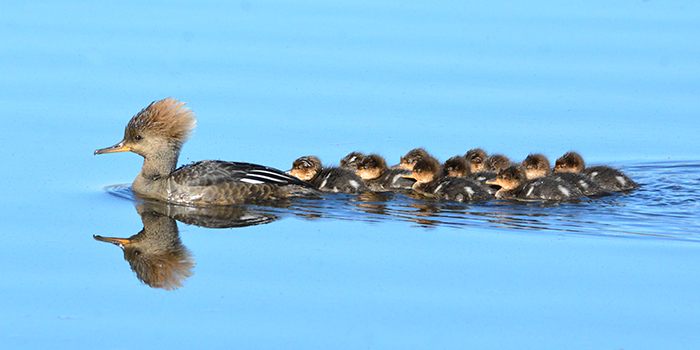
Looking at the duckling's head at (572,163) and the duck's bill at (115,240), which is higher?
the duckling's head at (572,163)

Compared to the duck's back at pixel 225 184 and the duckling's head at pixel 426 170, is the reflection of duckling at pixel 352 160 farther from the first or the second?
the duck's back at pixel 225 184

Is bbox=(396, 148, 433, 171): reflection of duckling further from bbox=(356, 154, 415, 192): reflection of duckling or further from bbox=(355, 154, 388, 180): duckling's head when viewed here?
bbox=(355, 154, 388, 180): duckling's head

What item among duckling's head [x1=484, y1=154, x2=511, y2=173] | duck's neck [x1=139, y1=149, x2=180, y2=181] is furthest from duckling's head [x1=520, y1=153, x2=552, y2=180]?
duck's neck [x1=139, y1=149, x2=180, y2=181]

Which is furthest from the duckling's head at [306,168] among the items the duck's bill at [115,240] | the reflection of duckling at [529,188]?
the duck's bill at [115,240]

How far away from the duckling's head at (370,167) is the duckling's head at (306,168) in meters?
0.43

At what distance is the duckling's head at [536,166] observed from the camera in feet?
27.5

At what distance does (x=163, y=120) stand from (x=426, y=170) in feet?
7.56

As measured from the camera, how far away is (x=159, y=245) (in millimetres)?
6430

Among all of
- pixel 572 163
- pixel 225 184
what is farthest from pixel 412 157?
pixel 225 184

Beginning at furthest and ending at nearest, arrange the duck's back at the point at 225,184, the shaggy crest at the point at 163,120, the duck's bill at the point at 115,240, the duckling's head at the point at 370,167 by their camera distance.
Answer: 1. the duckling's head at the point at 370,167
2. the shaggy crest at the point at 163,120
3. the duck's back at the point at 225,184
4. the duck's bill at the point at 115,240

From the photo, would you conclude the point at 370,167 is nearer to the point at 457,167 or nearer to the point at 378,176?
the point at 378,176

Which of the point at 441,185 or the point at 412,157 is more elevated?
the point at 412,157

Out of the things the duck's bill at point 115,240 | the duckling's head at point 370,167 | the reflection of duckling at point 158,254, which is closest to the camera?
the reflection of duckling at point 158,254

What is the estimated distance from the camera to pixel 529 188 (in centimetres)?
780
